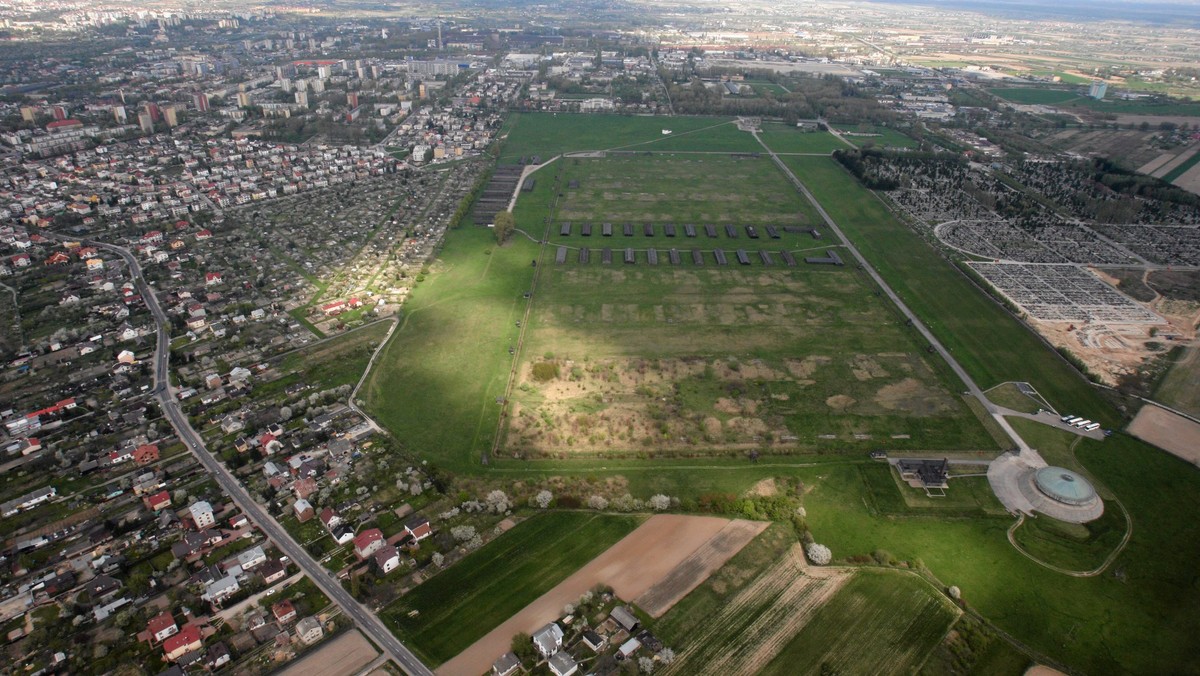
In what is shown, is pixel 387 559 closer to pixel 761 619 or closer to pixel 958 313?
pixel 761 619

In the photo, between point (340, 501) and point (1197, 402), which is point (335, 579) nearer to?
point (340, 501)

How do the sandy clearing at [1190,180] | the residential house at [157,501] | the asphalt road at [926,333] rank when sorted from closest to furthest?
the residential house at [157,501]
the asphalt road at [926,333]
the sandy clearing at [1190,180]

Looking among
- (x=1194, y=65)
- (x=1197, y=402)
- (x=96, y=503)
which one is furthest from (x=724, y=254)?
(x=1194, y=65)

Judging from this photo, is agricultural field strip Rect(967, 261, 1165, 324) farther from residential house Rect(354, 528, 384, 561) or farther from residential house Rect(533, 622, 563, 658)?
residential house Rect(354, 528, 384, 561)

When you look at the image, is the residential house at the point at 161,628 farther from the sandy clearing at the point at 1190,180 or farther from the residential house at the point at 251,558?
the sandy clearing at the point at 1190,180

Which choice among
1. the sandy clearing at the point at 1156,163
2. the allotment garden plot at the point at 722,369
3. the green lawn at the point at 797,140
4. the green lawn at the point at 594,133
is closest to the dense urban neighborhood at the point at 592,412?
the allotment garden plot at the point at 722,369

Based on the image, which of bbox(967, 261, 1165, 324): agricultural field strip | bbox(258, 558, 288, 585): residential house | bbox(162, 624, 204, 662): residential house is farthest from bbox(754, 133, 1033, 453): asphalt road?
bbox(162, 624, 204, 662): residential house
